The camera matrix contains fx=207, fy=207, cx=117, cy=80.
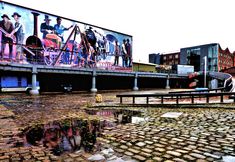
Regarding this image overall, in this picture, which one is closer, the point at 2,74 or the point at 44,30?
the point at 2,74

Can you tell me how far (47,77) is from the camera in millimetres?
37875

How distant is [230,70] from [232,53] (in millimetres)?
36505

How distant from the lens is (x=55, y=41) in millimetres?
38281

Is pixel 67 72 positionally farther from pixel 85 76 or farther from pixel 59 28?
pixel 59 28

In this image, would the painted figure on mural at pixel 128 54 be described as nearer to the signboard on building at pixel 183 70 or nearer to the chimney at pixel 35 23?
the signboard on building at pixel 183 70

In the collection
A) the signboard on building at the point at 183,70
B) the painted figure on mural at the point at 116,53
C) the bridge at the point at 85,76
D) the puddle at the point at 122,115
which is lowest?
the puddle at the point at 122,115

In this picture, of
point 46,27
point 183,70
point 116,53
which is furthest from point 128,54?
point 46,27

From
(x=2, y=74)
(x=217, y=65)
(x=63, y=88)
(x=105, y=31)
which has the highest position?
(x=105, y=31)

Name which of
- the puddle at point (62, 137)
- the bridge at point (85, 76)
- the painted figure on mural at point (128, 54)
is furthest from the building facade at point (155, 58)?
the puddle at point (62, 137)

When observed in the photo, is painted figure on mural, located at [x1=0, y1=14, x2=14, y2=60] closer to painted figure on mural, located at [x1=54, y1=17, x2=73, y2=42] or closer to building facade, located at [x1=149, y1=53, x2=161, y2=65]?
painted figure on mural, located at [x1=54, y1=17, x2=73, y2=42]

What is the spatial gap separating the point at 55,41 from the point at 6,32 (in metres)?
8.36

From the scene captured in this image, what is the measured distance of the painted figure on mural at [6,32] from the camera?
3184 centimetres

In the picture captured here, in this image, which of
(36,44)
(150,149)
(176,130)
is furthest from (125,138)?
(36,44)

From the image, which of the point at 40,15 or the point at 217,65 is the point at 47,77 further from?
the point at 217,65
